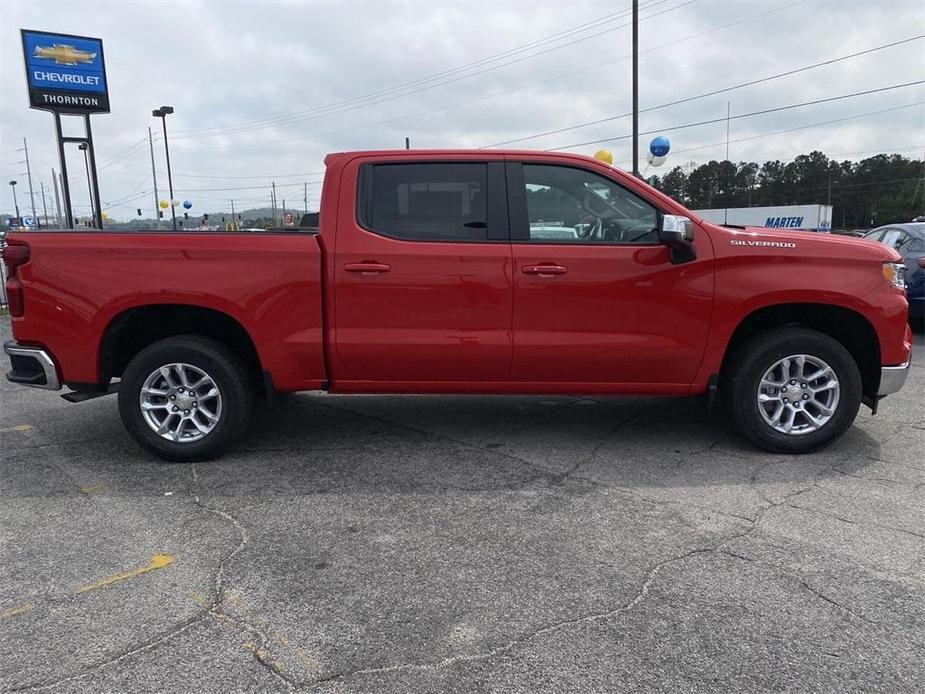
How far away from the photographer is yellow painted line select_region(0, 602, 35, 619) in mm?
2709

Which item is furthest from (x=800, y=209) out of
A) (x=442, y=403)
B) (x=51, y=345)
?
(x=51, y=345)

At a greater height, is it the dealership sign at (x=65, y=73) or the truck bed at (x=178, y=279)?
the dealership sign at (x=65, y=73)

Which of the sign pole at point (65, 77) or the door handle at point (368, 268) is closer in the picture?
the door handle at point (368, 268)

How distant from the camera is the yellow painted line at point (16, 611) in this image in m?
2.71

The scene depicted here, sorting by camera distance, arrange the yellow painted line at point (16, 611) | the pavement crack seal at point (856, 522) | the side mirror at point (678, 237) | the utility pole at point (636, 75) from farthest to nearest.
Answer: the utility pole at point (636, 75), the side mirror at point (678, 237), the pavement crack seal at point (856, 522), the yellow painted line at point (16, 611)

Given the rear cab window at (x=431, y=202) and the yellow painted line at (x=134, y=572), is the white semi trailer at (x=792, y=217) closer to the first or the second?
the rear cab window at (x=431, y=202)

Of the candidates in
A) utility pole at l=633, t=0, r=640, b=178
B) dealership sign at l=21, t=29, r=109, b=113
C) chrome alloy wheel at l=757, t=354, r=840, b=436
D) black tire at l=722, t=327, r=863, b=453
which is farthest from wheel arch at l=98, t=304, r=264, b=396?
utility pole at l=633, t=0, r=640, b=178

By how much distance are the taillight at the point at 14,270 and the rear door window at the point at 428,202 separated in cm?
216

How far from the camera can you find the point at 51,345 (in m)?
4.40

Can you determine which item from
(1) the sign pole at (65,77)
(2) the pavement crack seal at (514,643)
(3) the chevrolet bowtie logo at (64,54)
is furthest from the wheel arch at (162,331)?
(3) the chevrolet bowtie logo at (64,54)

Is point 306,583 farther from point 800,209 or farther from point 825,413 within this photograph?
point 800,209

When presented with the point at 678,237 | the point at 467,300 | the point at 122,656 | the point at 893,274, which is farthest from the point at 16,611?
the point at 893,274

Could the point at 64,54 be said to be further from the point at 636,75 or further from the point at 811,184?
the point at 811,184

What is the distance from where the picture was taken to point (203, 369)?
4367 mm
